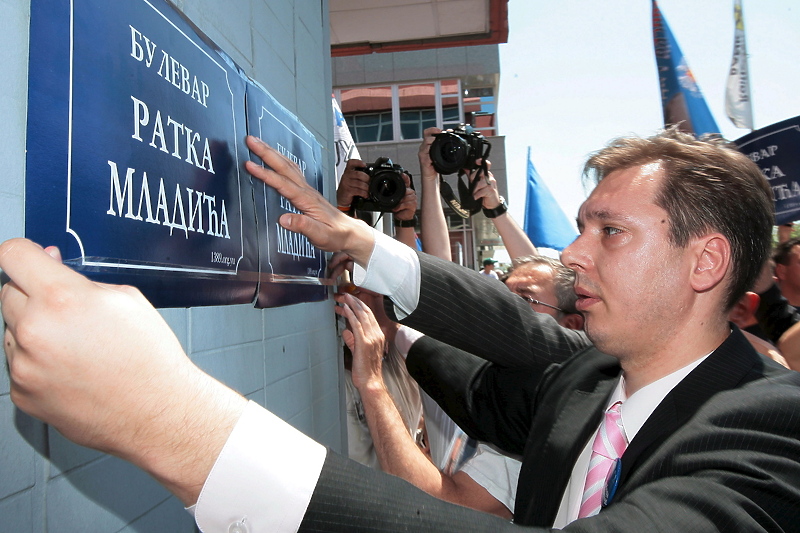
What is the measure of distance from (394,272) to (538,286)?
1182mm

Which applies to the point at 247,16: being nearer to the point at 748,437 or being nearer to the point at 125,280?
the point at 125,280

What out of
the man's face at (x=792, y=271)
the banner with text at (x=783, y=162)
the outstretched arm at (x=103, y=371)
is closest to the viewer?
the outstretched arm at (x=103, y=371)

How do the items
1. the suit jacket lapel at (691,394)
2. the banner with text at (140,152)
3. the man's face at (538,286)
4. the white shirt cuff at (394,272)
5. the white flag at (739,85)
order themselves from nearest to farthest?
the banner with text at (140,152)
the suit jacket lapel at (691,394)
the white shirt cuff at (394,272)
the man's face at (538,286)
the white flag at (739,85)

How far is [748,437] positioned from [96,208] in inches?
41.3

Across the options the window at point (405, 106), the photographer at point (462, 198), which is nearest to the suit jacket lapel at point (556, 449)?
the photographer at point (462, 198)

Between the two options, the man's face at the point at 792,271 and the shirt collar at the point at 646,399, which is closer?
the shirt collar at the point at 646,399

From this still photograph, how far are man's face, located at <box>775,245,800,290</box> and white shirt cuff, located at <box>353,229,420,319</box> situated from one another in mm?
2353

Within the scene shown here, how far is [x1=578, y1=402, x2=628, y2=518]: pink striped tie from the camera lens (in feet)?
3.74

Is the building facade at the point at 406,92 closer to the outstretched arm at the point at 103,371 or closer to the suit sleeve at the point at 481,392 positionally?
the suit sleeve at the point at 481,392

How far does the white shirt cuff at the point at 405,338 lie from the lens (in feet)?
6.54

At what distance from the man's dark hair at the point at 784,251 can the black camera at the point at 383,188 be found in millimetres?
2067

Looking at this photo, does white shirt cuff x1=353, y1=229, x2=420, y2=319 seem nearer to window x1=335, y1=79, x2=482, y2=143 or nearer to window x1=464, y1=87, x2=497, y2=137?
window x1=335, y1=79, x2=482, y2=143

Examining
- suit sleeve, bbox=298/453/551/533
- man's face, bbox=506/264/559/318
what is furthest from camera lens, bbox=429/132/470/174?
suit sleeve, bbox=298/453/551/533

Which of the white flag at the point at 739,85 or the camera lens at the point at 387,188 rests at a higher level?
the white flag at the point at 739,85
